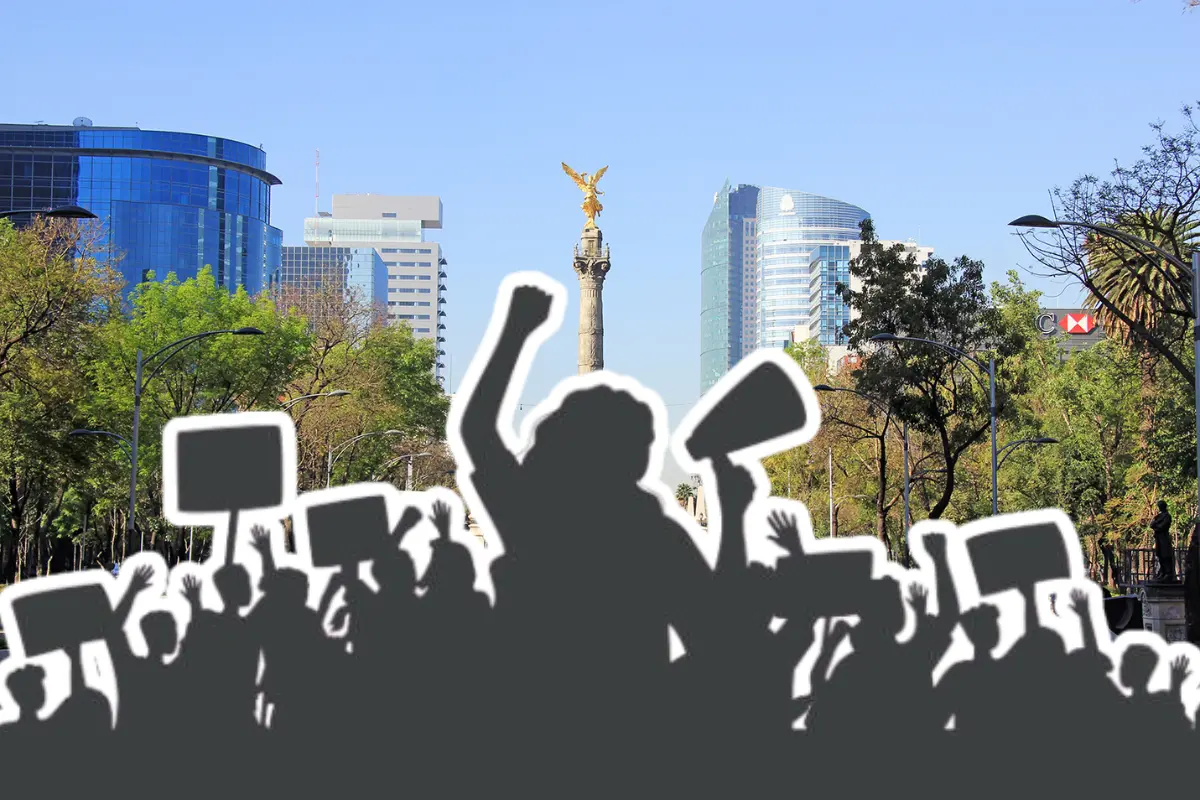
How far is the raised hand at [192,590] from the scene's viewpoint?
12.9 m

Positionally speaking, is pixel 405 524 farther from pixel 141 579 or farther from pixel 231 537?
pixel 141 579

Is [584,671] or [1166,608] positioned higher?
[584,671]

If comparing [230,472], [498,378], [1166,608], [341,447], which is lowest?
[1166,608]

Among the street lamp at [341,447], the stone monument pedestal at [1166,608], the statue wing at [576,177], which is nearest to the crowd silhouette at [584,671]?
the stone monument pedestal at [1166,608]

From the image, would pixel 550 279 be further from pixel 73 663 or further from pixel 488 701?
pixel 73 663

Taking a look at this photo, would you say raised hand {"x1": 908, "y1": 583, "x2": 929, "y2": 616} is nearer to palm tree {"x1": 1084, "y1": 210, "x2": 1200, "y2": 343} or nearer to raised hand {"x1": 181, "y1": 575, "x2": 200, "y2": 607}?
raised hand {"x1": 181, "y1": 575, "x2": 200, "y2": 607}

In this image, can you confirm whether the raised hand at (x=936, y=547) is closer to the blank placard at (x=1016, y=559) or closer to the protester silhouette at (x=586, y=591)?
the blank placard at (x=1016, y=559)

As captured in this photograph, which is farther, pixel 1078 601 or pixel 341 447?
pixel 341 447

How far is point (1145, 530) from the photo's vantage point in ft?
152

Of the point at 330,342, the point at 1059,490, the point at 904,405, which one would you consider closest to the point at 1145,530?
the point at 1059,490

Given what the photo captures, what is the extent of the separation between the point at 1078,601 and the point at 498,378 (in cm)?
509

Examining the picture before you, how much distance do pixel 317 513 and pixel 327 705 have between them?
1.54 metres

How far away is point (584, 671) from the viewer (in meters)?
12.5

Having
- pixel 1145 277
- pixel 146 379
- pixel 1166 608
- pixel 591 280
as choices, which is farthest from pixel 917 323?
pixel 591 280
